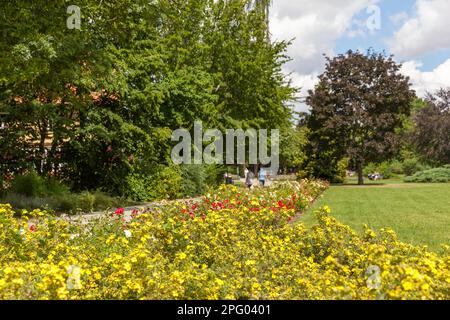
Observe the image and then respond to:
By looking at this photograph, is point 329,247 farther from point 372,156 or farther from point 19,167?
point 372,156

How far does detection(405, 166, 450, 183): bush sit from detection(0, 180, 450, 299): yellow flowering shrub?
37843 mm

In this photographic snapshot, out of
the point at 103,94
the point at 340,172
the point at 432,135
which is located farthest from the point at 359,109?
the point at 103,94

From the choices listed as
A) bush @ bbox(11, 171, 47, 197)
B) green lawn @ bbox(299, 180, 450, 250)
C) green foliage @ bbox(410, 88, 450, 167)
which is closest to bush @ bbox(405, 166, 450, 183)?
green foliage @ bbox(410, 88, 450, 167)

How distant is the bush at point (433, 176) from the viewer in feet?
142

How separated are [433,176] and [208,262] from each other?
138ft

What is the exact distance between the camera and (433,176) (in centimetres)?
4400

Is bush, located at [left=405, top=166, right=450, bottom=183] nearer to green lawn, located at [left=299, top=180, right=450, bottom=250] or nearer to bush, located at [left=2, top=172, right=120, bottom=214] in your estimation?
green lawn, located at [left=299, top=180, right=450, bottom=250]

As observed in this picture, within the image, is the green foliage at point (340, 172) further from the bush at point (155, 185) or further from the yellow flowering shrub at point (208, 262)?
the yellow flowering shrub at point (208, 262)

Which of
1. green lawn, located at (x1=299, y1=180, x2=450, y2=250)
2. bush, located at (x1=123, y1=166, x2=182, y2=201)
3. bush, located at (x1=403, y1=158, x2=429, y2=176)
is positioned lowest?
green lawn, located at (x1=299, y1=180, x2=450, y2=250)

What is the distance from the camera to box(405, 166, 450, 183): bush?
1703 inches

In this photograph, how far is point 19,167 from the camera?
56.3ft

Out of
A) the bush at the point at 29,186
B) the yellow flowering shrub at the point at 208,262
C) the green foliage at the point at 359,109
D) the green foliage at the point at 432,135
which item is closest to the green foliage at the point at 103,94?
the bush at the point at 29,186

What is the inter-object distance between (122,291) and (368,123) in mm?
34834
